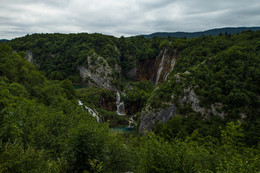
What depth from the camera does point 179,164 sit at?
10719 millimetres

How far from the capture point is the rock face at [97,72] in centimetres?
9881

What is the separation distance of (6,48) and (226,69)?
2129 inches

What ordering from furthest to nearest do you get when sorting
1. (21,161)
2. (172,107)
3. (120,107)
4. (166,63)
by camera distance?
1. (166,63)
2. (120,107)
3. (172,107)
4. (21,161)

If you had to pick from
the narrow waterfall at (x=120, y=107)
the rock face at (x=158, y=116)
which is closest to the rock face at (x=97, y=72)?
the narrow waterfall at (x=120, y=107)

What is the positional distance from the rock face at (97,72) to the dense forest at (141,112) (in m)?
0.63

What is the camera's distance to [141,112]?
46.2 m

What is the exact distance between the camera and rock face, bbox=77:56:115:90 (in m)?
98.8

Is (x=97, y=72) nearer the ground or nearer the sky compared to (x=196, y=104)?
nearer the sky

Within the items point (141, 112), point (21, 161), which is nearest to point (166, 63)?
point (141, 112)

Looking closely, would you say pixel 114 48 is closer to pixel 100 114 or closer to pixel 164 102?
pixel 100 114

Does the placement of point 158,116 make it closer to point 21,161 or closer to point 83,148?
point 83,148

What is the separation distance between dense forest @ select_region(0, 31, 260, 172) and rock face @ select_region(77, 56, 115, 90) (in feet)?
2.06

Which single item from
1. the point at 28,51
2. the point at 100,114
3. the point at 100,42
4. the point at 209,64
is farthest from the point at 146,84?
the point at 28,51

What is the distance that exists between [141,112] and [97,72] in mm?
60193
